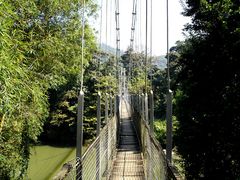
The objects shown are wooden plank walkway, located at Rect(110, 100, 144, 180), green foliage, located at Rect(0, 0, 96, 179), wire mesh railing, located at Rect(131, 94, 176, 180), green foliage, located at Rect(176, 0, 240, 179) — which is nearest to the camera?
wire mesh railing, located at Rect(131, 94, 176, 180)

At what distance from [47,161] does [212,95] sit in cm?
1124

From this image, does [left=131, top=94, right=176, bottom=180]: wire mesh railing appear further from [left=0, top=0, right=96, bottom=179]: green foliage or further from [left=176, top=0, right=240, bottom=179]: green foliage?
[left=0, top=0, right=96, bottom=179]: green foliage

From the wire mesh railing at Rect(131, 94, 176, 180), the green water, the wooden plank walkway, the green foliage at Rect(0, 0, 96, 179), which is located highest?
the green foliage at Rect(0, 0, 96, 179)

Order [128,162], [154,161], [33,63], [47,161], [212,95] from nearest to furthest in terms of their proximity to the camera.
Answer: [154,161] < [212,95] < [33,63] < [128,162] < [47,161]

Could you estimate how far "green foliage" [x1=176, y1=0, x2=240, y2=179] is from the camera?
414 centimetres

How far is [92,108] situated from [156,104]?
535 cm

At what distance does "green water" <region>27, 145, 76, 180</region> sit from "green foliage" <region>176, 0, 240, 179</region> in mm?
7668

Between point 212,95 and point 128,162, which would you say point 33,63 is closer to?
point 128,162

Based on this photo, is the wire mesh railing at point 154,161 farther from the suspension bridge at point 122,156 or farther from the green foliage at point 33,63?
the green foliage at point 33,63

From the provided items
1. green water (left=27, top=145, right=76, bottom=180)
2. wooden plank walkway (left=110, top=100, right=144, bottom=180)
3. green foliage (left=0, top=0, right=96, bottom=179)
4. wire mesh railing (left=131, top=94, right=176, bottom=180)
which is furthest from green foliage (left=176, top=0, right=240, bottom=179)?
green water (left=27, top=145, right=76, bottom=180)

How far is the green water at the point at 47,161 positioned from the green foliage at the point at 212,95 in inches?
302

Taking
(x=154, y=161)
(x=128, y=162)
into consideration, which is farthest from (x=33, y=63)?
(x=154, y=161)

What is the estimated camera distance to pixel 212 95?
4395 mm

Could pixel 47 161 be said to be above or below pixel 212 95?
below
